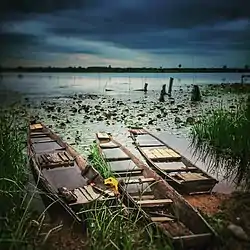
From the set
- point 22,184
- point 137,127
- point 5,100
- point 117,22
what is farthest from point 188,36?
point 22,184

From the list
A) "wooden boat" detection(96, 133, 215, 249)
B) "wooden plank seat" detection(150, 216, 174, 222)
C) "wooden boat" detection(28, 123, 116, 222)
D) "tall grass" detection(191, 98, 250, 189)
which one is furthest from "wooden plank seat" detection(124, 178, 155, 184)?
"tall grass" detection(191, 98, 250, 189)

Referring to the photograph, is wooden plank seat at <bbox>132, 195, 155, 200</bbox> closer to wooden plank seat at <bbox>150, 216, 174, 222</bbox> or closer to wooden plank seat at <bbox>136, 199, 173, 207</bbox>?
wooden plank seat at <bbox>136, 199, 173, 207</bbox>

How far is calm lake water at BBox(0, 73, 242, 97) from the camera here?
2248 millimetres

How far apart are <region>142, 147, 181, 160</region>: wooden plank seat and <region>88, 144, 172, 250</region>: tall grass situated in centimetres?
46

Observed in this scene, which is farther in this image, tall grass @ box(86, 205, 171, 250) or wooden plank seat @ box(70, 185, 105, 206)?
wooden plank seat @ box(70, 185, 105, 206)

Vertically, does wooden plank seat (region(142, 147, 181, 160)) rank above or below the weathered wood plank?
above

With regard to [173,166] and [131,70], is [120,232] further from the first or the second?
[131,70]

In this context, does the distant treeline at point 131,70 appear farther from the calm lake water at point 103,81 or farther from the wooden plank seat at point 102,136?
the wooden plank seat at point 102,136

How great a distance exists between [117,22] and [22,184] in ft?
3.13

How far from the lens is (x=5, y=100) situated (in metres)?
2.16

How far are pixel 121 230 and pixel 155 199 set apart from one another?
0.31m

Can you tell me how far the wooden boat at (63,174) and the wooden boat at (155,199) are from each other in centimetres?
13

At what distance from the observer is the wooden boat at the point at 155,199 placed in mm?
1965

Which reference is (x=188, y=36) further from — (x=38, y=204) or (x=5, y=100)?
(x=38, y=204)
